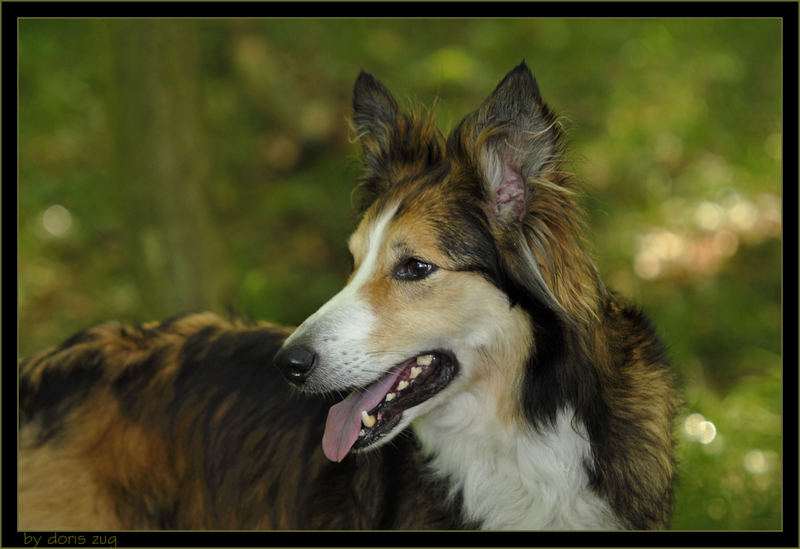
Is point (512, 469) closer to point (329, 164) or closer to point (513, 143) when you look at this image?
point (513, 143)

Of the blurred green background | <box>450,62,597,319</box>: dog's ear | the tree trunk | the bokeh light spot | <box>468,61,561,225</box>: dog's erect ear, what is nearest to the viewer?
→ <box>468,61,561,225</box>: dog's erect ear

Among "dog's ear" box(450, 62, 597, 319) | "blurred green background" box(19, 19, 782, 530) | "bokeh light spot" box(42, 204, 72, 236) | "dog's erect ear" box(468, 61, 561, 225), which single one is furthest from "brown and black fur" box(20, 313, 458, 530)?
"bokeh light spot" box(42, 204, 72, 236)

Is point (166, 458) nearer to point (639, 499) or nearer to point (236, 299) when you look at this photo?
point (639, 499)

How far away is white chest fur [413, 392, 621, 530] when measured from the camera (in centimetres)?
297

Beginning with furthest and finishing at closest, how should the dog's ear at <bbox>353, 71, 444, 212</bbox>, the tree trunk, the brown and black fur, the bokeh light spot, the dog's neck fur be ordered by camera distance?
the bokeh light spot → the tree trunk → the dog's ear at <bbox>353, 71, 444, 212</bbox> → the brown and black fur → the dog's neck fur

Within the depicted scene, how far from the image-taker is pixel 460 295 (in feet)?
9.49

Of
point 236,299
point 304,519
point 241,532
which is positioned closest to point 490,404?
point 304,519

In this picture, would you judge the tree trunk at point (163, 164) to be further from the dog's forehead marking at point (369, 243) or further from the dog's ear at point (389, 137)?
the dog's forehead marking at point (369, 243)

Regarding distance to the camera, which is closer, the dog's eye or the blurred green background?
the dog's eye

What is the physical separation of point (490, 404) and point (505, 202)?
78cm

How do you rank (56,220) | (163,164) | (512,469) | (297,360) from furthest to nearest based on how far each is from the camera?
(56,220)
(163,164)
(512,469)
(297,360)

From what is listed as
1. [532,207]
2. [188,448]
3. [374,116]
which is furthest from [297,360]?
[374,116]

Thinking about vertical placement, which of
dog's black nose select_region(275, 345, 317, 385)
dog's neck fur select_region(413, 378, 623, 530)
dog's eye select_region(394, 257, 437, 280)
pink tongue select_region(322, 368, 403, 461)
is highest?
dog's eye select_region(394, 257, 437, 280)

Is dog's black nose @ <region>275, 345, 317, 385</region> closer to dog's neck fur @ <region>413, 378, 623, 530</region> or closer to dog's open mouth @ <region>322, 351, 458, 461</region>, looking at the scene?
dog's open mouth @ <region>322, 351, 458, 461</region>
